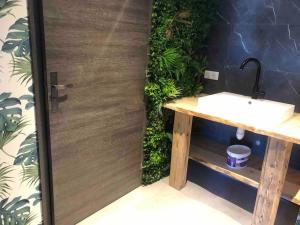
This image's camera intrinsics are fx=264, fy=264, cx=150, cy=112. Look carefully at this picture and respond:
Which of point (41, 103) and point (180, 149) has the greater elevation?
point (41, 103)

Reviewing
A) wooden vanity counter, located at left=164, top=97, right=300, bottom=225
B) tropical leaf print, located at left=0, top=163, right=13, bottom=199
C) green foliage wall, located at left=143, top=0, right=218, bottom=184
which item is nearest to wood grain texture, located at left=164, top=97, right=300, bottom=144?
wooden vanity counter, located at left=164, top=97, right=300, bottom=225

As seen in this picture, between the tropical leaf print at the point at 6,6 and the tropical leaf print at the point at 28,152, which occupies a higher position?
the tropical leaf print at the point at 6,6

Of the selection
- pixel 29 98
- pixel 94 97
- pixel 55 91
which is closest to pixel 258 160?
pixel 94 97

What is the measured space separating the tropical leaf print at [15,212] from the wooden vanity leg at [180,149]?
1.21 m

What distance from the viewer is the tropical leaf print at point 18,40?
1306 millimetres

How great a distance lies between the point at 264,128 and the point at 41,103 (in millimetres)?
1341

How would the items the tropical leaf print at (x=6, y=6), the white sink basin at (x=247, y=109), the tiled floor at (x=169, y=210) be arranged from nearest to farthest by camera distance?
the tropical leaf print at (x=6, y=6) → the white sink basin at (x=247, y=109) → the tiled floor at (x=169, y=210)

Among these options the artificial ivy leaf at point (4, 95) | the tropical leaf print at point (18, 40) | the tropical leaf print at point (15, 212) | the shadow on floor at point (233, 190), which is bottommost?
the shadow on floor at point (233, 190)

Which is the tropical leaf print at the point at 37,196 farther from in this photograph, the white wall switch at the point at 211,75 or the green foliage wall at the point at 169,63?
the white wall switch at the point at 211,75

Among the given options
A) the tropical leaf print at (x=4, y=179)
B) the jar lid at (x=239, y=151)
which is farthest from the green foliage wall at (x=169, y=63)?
the tropical leaf print at (x=4, y=179)

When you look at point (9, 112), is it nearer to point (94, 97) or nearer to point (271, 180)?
point (94, 97)

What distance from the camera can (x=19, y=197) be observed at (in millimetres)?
1550

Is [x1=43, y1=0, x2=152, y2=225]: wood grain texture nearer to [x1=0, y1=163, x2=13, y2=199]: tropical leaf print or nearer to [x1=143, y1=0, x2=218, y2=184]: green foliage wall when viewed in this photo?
[x1=143, y1=0, x2=218, y2=184]: green foliage wall

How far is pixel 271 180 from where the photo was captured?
175 centimetres
